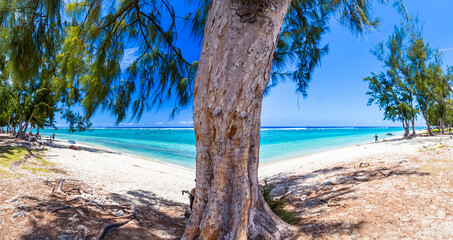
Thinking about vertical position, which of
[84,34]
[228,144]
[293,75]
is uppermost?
[84,34]

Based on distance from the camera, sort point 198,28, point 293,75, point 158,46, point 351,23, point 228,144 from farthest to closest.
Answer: point 293,75
point 158,46
point 198,28
point 351,23
point 228,144

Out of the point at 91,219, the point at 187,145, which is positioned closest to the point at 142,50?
the point at 91,219

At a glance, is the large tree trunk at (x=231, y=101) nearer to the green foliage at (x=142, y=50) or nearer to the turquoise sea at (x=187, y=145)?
the green foliage at (x=142, y=50)

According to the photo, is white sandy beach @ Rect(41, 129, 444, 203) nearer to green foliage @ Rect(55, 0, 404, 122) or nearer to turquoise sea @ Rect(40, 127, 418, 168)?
green foliage @ Rect(55, 0, 404, 122)

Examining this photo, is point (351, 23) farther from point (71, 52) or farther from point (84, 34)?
point (71, 52)

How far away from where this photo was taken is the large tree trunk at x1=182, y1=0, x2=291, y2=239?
162 cm

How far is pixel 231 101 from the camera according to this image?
63.2 inches

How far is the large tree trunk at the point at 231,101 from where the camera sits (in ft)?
Answer: 5.31

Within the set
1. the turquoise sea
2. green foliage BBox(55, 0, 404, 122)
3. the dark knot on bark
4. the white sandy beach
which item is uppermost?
green foliage BBox(55, 0, 404, 122)

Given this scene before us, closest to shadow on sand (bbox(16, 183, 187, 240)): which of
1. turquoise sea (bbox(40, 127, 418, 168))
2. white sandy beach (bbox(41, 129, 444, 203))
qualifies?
white sandy beach (bbox(41, 129, 444, 203))

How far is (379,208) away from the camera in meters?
2.41

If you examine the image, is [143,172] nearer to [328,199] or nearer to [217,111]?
[328,199]

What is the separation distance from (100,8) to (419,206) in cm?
441

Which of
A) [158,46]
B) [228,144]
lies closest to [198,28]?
[158,46]
